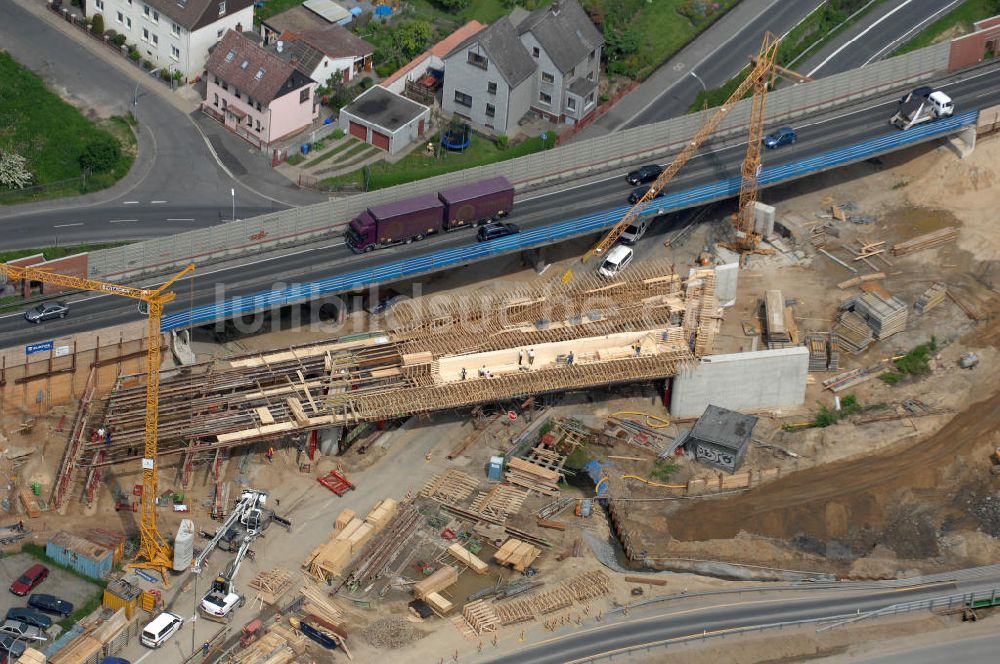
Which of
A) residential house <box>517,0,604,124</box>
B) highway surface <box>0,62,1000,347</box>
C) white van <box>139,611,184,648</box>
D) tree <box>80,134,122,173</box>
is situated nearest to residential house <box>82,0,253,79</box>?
tree <box>80,134,122,173</box>

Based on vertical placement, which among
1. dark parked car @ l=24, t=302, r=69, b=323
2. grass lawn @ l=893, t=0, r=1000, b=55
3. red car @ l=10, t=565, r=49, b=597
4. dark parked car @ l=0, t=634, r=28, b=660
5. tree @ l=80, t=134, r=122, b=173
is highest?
grass lawn @ l=893, t=0, r=1000, b=55

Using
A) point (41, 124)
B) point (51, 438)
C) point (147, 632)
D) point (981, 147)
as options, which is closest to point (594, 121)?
point (981, 147)

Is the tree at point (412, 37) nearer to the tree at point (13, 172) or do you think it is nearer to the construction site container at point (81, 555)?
the tree at point (13, 172)

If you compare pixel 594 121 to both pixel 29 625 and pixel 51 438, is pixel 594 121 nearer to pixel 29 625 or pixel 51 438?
pixel 51 438

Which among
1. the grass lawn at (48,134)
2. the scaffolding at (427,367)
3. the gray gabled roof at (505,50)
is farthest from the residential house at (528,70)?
the grass lawn at (48,134)

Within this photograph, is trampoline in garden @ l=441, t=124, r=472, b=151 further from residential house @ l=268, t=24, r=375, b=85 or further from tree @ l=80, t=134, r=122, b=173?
tree @ l=80, t=134, r=122, b=173

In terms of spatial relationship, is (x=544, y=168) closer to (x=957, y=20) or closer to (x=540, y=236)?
(x=540, y=236)
